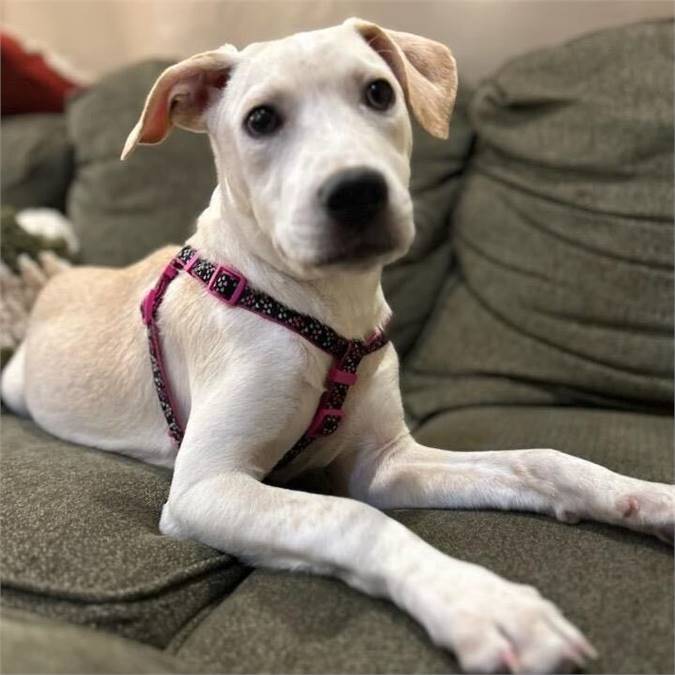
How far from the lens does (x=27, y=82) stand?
3.39m

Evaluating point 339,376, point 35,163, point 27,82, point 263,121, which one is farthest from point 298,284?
point 27,82

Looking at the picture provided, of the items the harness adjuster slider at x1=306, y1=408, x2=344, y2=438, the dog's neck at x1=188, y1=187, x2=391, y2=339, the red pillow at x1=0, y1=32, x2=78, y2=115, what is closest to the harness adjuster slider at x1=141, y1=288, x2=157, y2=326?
the dog's neck at x1=188, y1=187, x2=391, y2=339

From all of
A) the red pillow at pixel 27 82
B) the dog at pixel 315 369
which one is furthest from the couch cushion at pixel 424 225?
the red pillow at pixel 27 82

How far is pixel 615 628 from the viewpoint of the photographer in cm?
110

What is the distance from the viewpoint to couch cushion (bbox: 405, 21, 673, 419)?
2258mm

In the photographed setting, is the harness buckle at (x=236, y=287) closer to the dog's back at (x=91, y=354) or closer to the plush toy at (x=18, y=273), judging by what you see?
the dog's back at (x=91, y=354)

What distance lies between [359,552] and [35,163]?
258 cm

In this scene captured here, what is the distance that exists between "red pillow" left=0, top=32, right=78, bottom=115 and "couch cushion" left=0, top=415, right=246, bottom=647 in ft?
7.46

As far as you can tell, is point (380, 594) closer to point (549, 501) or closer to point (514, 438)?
point (549, 501)

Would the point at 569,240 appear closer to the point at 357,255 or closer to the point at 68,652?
the point at 357,255

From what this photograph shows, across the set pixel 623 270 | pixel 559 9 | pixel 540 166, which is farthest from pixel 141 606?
pixel 559 9

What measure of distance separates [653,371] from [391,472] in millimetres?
1050

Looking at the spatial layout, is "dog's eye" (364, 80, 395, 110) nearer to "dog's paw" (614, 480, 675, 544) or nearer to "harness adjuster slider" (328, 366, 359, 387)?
"harness adjuster slider" (328, 366, 359, 387)

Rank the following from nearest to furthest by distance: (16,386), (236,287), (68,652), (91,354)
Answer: (68,652), (236,287), (91,354), (16,386)
